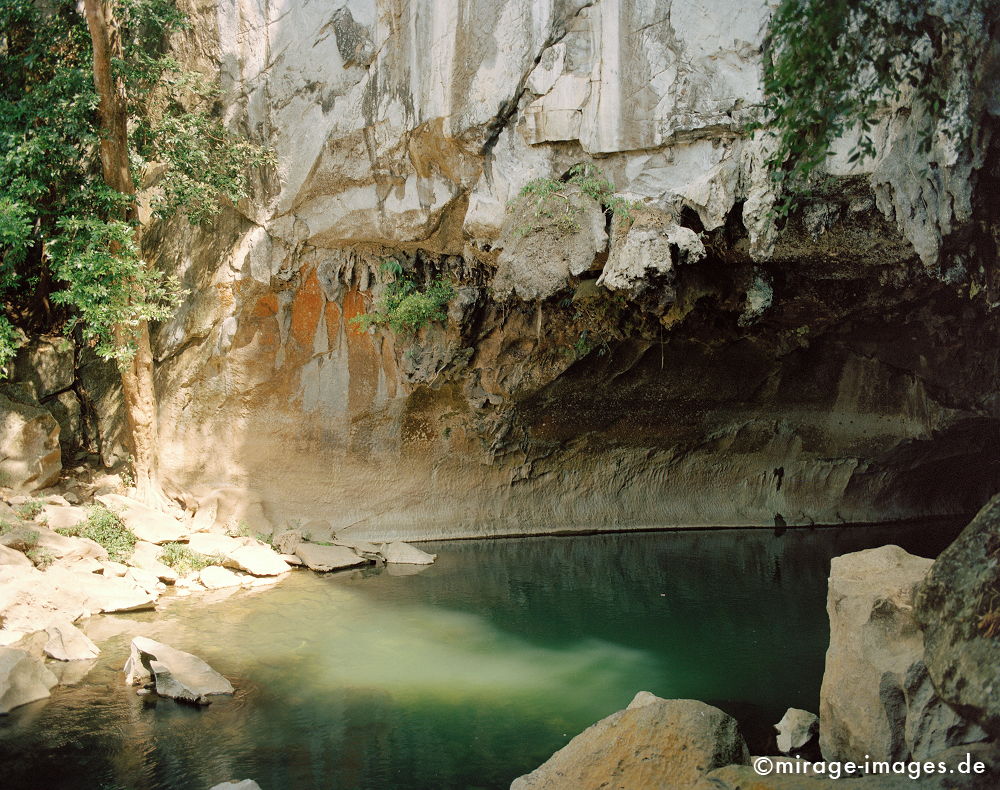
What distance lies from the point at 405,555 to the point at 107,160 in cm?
820

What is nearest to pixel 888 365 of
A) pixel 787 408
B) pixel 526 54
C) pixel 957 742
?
pixel 787 408

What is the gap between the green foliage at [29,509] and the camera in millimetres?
11211

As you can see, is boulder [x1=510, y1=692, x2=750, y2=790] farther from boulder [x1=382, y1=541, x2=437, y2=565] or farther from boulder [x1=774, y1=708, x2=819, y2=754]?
boulder [x1=382, y1=541, x2=437, y2=565]

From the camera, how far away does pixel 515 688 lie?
25.4ft

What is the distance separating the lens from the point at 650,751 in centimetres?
464

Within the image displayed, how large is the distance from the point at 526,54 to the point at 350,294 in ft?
19.3

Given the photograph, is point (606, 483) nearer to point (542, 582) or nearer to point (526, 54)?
point (542, 582)

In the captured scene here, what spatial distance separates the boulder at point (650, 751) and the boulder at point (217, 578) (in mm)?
7921

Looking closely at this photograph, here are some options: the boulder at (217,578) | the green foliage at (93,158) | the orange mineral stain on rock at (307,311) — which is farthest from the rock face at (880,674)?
the orange mineral stain on rock at (307,311)

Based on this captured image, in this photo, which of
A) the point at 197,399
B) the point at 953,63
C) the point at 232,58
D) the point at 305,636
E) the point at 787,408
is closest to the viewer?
the point at 953,63

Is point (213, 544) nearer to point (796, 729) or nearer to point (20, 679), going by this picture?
point (20, 679)

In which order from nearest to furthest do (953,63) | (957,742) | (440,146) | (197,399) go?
(957,742), (953,63), (440,146), (197,399)

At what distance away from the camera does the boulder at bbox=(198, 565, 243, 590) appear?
11.6 metres

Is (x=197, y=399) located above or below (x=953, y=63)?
below
